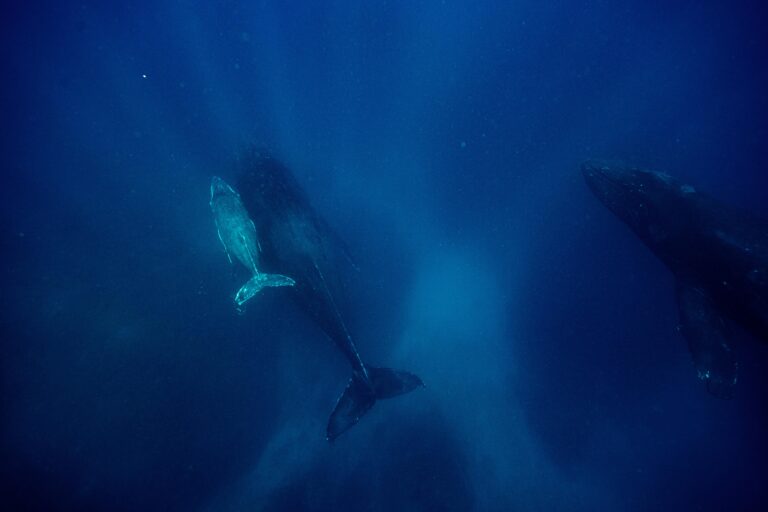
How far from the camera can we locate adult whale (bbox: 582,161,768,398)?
646 cm

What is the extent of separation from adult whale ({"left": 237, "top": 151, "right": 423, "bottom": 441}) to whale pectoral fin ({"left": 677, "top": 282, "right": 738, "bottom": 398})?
228 inches

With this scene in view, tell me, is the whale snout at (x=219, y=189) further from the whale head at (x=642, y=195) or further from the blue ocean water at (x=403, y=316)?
the whale head at (x=642, y=195)

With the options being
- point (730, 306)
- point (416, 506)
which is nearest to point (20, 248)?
point (416, 506)

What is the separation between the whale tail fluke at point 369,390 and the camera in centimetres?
788

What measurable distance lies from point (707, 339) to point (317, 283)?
8554 mm

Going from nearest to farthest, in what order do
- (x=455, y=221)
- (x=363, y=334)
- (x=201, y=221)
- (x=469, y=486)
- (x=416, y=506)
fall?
(x=416, y=506) < (x=469, y=486) < (x=363, y=334) < (x=201, y=221) < (x=455, y=221)

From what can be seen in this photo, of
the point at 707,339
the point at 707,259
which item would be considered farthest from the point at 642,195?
the point at 707,339

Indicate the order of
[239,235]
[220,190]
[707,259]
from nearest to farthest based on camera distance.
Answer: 1. [707,259]
2. [239,235]
3. [220,190]

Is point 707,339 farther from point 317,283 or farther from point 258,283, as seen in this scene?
point 258,283

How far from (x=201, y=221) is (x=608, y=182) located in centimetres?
1409

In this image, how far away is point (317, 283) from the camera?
25.8ft

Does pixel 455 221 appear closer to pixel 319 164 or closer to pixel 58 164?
pixel 319 164

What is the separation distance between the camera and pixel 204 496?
906 cm

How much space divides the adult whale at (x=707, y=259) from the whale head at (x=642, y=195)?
19mm
